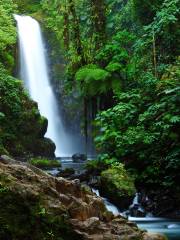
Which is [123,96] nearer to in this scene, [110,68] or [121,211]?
[110,68]

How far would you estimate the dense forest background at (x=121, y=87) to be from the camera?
12.5m

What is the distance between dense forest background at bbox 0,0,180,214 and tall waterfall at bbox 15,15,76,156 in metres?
1.01

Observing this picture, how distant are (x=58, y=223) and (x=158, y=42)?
13318 mm

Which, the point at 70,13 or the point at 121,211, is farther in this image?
the point at 70,13

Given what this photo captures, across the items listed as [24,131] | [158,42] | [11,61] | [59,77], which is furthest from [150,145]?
[59,77]

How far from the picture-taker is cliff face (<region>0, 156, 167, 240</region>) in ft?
13.7

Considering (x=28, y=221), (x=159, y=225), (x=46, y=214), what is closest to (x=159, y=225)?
(x=159, y=225)

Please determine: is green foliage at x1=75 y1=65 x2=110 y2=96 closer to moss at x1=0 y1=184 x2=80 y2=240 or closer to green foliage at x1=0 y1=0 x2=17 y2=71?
green foliage at x1=0 y1=0 x2=17 y2=71

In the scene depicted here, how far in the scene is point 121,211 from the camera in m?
11.0

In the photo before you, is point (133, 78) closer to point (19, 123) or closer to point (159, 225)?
point (19, 123)

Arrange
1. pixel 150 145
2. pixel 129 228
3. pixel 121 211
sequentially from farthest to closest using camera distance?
pixel 150 145 → pixel 121 211 → pixel 129 228

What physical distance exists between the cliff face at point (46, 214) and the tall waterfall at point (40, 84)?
17473 millimetres

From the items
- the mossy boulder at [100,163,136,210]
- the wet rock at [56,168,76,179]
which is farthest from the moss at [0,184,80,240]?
the wet rock at [56,168,76,179]

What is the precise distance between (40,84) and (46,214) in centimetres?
1997
